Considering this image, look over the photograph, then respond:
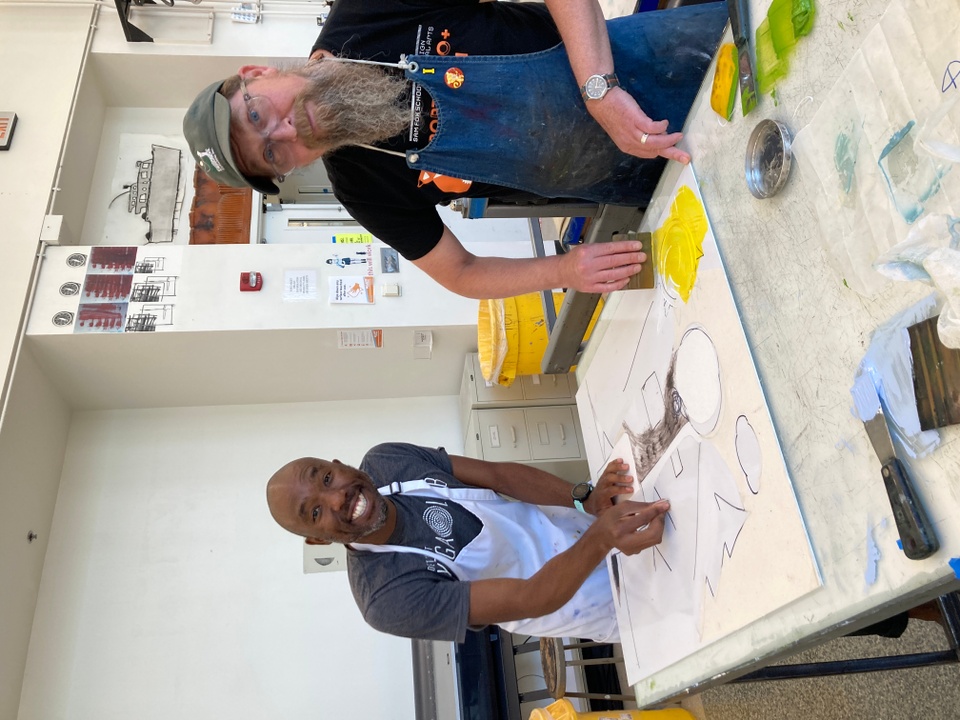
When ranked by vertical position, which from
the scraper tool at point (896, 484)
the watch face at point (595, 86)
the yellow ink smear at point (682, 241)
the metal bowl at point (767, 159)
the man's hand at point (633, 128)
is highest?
the watch face at point (595, 86)

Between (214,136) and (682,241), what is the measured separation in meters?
0.80

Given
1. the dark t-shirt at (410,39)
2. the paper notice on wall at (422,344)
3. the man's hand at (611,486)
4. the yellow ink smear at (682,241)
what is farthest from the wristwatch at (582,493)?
the paper notice on wall at (422,344)

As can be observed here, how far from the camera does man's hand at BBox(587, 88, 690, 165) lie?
3.16 ft

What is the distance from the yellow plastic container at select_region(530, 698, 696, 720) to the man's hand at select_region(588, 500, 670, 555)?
0.83 m

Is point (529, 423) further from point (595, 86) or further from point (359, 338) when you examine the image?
point (595, 86)

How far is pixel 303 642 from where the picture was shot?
8.94ft

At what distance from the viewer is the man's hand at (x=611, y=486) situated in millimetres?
1269

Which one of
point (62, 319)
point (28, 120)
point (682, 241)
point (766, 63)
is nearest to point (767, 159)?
point (766, 63)

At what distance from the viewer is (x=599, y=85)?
998 mm

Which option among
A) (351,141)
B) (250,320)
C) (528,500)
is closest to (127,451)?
(250,320)

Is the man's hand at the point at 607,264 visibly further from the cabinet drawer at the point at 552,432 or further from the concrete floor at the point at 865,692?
the cabinet drawer at the point at 552,432

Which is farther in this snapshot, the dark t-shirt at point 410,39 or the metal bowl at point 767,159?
the dark t-shirt at point 410,39

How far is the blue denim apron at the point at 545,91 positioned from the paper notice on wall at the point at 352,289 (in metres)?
1.68

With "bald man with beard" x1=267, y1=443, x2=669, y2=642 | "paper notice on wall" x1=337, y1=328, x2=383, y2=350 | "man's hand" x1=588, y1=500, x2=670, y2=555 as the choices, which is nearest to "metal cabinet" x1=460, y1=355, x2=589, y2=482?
"paper notice on wall" x1=337, y1=328, x2=383, y2=350
